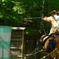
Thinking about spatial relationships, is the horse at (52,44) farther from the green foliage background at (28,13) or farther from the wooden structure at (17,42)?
the green foliage background at (28,13)

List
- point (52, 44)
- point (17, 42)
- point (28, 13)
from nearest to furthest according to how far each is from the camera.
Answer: point (52, 44), point (17, 42), point (28, 13)

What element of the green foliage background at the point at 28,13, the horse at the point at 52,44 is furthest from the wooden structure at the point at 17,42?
the green foliage background at the point at 28,13

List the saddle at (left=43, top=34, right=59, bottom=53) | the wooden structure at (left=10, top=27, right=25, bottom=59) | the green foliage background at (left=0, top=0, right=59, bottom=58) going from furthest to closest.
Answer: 1. the green foliage background at (left=0, top=0, right=59, bottom=58)
2. the wooden structure at (left=10, top=27, right=25, bottom=59)
3. the saddle at (left=43, top=34, right=59, bottom=53)

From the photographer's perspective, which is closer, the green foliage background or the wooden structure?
the wooden structure

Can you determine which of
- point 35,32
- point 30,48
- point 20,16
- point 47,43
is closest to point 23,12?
point 20,16

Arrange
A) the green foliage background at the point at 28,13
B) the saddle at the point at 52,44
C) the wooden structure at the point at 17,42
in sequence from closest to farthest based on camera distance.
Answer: the saddle at the point at 52,44, the wooden structure at the point at 17,42, the green foliage background at the point at 28,13

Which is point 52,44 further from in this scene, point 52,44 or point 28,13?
point 28,13

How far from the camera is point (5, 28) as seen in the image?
9898 mm

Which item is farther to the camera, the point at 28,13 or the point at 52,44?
the point at 28,13

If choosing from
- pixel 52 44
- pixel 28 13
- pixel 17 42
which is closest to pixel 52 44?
pixel 52 44

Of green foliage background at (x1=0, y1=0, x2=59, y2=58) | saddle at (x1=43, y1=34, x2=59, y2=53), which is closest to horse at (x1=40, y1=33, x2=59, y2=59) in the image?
saddle at (x1=43, y1=34, x2=59, y2=53)

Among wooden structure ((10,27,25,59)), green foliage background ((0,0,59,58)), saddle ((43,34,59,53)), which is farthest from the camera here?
green foliage background ((0,0,59,58))

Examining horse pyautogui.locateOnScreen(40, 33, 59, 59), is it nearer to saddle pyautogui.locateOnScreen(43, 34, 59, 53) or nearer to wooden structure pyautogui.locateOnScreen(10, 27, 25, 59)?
saddle pyautogui.locateOnScreen(43, 34, 59, 53)

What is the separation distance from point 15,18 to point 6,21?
617mm
